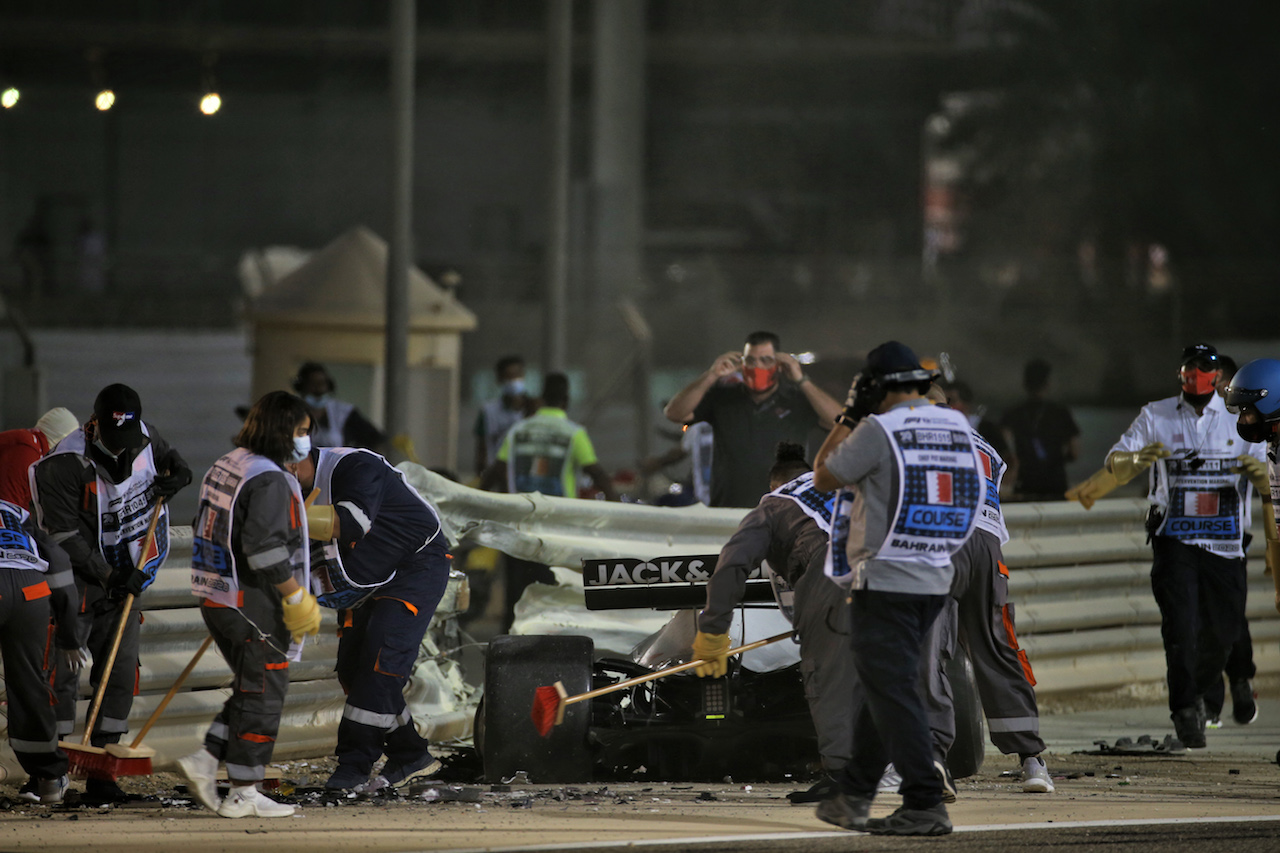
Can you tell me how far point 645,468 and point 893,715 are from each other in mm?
7510

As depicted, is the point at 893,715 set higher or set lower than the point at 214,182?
lower

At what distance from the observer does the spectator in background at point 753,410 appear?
9.54m

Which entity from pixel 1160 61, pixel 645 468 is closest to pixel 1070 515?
pixel 645 468

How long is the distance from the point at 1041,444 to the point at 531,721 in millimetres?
6241

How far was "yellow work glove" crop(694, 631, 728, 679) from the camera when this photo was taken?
21.2 ft

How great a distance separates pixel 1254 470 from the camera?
8.19 m

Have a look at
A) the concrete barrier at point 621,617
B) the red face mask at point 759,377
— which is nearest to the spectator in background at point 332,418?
the red face mask at point 759,377

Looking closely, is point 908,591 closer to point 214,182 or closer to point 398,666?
point 398,666

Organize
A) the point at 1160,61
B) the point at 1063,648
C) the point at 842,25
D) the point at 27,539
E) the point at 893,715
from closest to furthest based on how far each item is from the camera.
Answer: the point at 893,715, the point at 27,539, the point at 1063,648, the point at 1160,61, the point at 842,25

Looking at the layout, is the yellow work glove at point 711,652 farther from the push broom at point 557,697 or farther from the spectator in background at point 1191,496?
the spectator in background at point 1191,496

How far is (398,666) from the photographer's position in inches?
269

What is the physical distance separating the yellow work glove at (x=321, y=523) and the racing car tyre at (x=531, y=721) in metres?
0.93

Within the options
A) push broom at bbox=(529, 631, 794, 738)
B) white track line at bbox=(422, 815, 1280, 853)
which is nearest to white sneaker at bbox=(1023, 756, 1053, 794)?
white track line at bbox=(422, 815, 1280, 853)

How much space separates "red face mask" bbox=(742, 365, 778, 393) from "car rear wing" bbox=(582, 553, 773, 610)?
251 cm
